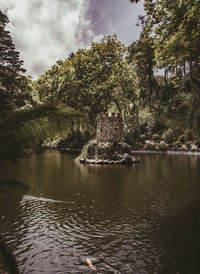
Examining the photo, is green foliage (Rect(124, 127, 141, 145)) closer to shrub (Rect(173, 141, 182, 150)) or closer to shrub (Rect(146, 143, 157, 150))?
shrub (Rect(146, 143, 157, 150))

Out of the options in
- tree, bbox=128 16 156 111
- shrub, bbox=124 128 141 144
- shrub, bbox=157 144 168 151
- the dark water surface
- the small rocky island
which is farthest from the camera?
tree, bbox=128 16 156 111

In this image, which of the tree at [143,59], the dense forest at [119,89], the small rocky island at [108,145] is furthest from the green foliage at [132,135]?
the small rocky island at [108,145]

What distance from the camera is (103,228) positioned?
553 cm

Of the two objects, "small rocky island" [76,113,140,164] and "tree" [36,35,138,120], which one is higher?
"tree" [36,35,138,120]

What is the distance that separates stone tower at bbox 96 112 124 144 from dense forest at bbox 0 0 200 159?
268 cm

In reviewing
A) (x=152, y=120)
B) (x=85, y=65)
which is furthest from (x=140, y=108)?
(x=85, y=65)

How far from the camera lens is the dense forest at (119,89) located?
2.75 metres

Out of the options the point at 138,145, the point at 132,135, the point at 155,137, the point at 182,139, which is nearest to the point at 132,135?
the point at 132,135

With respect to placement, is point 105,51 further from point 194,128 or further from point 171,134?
point 194,128

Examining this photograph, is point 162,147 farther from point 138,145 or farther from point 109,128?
point 109,128

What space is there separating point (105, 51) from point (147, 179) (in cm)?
2319

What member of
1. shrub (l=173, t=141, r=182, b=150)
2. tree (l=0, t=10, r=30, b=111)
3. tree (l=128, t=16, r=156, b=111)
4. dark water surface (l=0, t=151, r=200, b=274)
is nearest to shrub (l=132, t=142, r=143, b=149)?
shrub (l=173, t=141, r=182, b=150)

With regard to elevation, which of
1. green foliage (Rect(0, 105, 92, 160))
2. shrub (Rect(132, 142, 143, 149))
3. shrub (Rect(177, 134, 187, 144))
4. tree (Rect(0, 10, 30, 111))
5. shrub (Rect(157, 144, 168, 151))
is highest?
tree (Rect(0, 10, 30, 111))

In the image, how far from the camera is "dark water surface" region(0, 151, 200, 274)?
4008 millimetres
